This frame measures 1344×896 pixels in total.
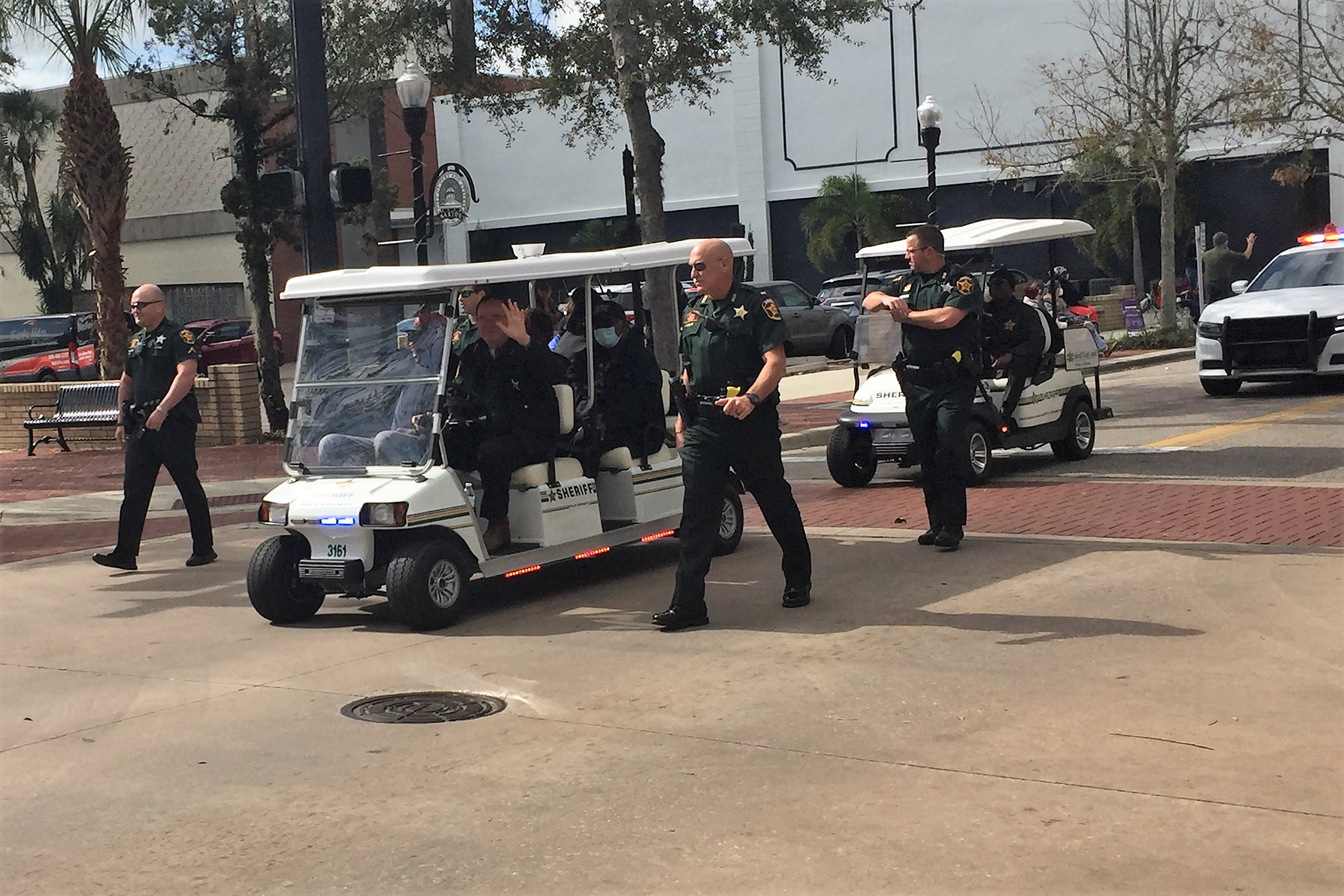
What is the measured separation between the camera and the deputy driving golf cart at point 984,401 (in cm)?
1223

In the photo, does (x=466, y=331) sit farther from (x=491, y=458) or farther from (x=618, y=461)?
(x=618, y=461)

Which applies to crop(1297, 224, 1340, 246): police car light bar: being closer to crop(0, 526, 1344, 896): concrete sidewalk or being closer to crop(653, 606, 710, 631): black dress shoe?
crop(0, 526, 1344, 896): concrete sidewalk

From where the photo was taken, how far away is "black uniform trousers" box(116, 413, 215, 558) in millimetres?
10539

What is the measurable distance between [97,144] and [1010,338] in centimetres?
1403

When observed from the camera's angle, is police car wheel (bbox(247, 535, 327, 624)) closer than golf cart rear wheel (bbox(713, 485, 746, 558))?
Yes

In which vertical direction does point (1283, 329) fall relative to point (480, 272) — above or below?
below

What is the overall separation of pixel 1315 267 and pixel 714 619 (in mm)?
13208

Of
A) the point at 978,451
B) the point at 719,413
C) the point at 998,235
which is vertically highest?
the point at 998,235

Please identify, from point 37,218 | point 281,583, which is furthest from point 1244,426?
point 37,218

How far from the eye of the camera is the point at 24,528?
13.8m

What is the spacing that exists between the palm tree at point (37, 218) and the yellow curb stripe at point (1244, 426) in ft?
130

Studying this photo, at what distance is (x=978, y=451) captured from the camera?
12266 mm

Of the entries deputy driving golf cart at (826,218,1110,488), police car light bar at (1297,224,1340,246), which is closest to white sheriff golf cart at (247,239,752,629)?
deputy driving golf cart at (826,218,1110,488)

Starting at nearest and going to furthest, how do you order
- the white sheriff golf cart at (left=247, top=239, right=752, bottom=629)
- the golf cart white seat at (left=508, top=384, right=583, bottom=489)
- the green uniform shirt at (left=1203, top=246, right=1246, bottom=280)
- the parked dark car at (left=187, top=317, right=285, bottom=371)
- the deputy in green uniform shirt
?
the white sheriff golf cart at (left=247, top=239, right=752, bottom=629), the golf cart white seat at (left=508, top=384, right=583, bottom=489), the deputy in green uniform shirt, the green uniform shirt at (left=1203, top=246, right=1246, bottom=280), the parked dark car at (left=187, top=317, right=285, bottom=371)
